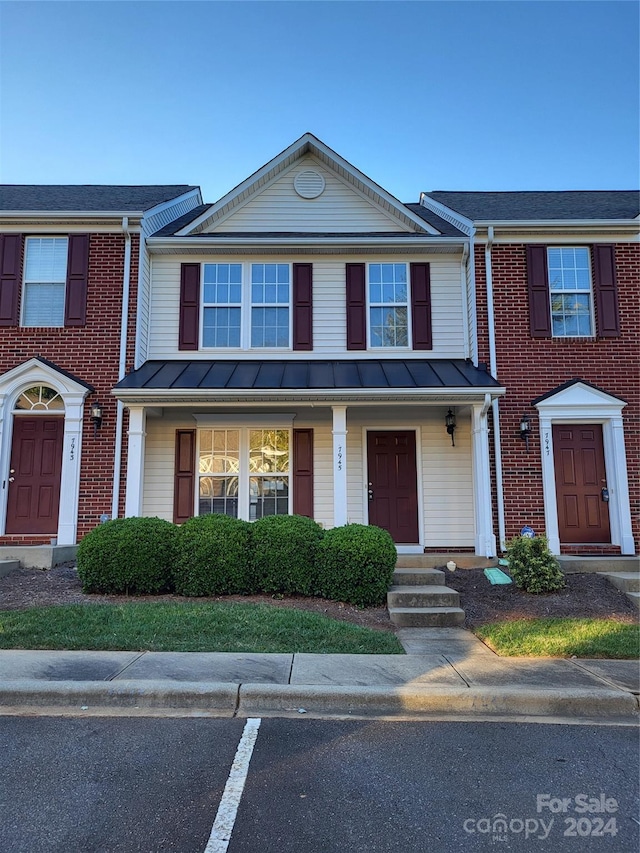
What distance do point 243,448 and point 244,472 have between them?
432 millimetres

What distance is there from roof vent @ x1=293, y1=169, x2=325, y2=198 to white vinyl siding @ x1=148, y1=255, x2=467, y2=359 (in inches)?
56.0

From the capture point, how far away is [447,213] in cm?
1055

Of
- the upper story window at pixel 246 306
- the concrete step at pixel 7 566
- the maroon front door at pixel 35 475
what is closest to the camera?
the concrete step at pixel 7 566

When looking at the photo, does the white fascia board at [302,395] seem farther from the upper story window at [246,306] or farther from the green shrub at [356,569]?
the green shrub at [356,569]

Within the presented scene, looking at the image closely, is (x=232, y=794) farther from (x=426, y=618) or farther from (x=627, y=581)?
(x=627, y=581)

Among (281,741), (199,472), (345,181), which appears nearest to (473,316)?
(345,181)

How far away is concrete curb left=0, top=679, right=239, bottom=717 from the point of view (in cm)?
391

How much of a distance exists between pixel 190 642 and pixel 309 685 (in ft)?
5.08

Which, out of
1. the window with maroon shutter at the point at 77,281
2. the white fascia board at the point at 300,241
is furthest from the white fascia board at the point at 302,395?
the white fascia board at the point at 300,241

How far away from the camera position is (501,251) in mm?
9664

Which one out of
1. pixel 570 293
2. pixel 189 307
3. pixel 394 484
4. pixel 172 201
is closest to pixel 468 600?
pixel 394 484

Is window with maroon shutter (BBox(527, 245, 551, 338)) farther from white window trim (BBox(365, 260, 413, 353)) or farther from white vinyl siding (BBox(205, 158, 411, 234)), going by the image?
white vinyl siding (BBox(205, 158, 411, 234))

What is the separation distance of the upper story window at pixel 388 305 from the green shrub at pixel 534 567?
421 cm

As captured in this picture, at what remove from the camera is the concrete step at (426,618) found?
6.09 meters
